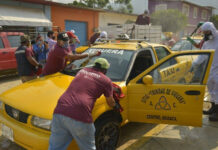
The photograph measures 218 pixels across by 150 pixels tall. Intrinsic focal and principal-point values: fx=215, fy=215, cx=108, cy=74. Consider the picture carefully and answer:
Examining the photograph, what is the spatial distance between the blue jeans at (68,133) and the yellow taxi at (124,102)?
226 millimetres

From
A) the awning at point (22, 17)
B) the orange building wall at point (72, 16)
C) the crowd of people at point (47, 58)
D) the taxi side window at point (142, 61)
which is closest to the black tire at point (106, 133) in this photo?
the taxi side window at point (142, 61)

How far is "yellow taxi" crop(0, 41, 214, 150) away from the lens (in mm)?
2709

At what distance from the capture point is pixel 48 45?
23.2ft

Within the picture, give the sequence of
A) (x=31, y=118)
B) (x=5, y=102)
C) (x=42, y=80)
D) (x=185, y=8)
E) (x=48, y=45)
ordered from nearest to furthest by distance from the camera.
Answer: (x=31, y=118), (x=5, y=102), (x=42, y=80), (x=48, y=45), (x=185, y=8)

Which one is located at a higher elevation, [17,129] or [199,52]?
[199,52]

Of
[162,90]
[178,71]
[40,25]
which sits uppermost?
[40,25]

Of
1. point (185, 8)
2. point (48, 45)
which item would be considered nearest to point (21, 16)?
point (48, 45)

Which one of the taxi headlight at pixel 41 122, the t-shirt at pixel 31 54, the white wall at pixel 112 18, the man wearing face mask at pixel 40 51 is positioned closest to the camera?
the taxi headlight at pixel 41 122

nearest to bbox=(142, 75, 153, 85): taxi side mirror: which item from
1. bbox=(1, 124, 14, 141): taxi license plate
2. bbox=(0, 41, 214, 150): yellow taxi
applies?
bbox=(0, 41, 214, 150): yellow taxi

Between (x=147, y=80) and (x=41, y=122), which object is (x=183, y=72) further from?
(x=41, y=122)

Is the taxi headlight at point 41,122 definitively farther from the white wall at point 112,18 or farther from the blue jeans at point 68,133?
the white wall at point 112,18

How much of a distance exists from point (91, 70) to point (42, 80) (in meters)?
1.54

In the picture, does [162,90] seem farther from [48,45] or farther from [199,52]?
[48,45]

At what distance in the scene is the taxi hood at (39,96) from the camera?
2719 mm
